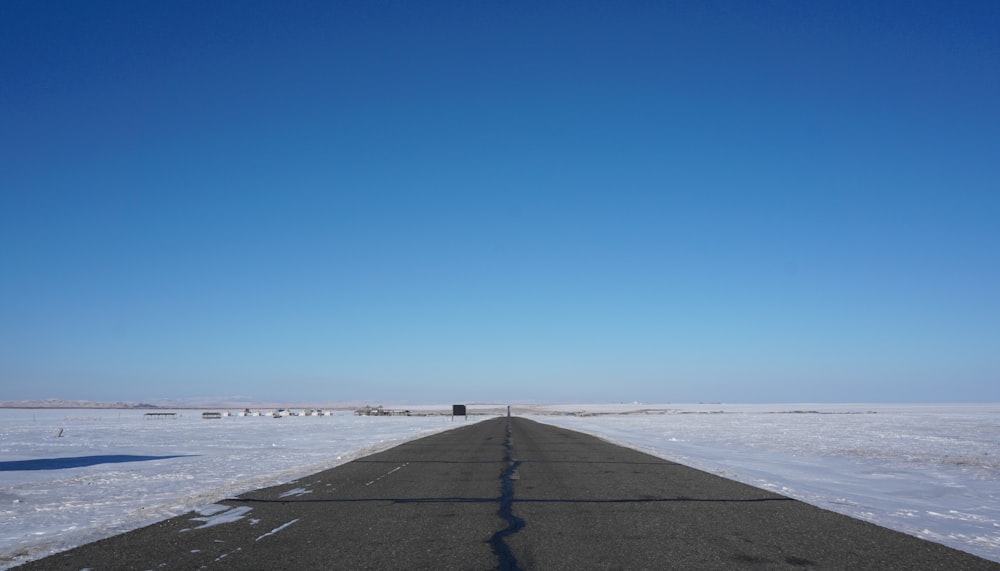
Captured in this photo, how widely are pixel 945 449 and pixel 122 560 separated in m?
30.3

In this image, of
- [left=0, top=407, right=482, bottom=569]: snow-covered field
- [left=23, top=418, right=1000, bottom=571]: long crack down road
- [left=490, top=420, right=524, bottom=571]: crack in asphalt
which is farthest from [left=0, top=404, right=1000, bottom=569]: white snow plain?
[left=490, top=420, right=524, bottom=571]: crack in asphalt

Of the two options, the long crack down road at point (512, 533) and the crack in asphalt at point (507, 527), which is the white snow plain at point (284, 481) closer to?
the long crack down road at point (512, 533)

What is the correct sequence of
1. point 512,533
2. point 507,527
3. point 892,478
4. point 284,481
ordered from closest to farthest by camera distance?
point 512,533 < point 507,527 < point 284,481 < point 892,478

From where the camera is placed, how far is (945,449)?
87.6 feet

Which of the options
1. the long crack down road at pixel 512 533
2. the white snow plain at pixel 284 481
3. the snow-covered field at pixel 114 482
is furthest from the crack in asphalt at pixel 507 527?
the snow-covered field at pixel 114 482

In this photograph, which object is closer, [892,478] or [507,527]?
[507,527]

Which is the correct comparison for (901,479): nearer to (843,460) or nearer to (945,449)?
(843,460)

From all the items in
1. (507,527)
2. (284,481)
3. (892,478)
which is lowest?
(892,478)

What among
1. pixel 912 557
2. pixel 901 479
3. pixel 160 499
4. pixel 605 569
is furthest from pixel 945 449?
pixel 160 499

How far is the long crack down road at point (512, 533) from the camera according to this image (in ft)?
22.9

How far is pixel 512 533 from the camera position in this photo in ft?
28.0

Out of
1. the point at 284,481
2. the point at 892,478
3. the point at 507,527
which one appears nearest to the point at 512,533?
the point at 507,527

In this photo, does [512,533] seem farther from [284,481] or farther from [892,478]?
[892,478]

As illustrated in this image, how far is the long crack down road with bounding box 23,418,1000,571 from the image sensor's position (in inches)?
275
